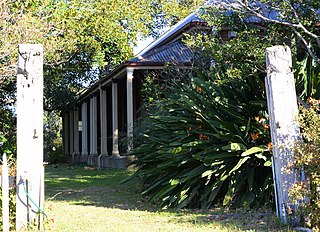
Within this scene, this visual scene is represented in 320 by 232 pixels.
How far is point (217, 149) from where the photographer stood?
8195mm

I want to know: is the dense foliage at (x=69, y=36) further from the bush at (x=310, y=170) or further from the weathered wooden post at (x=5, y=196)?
the bush at (x=310, y=170)

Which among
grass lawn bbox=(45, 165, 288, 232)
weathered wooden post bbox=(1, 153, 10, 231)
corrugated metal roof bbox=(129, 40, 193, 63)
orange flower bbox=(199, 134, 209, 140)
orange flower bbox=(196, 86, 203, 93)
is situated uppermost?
corrugated metal roof bbox=(129, 40, 193, 63)

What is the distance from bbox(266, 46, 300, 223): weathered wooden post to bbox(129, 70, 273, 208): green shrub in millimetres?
1151

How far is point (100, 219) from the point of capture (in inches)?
301

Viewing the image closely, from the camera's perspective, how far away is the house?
1838 cm

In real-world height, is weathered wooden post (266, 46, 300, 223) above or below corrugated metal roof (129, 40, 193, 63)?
below

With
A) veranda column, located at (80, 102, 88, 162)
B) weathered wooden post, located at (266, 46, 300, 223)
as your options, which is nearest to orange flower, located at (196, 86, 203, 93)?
weathered wooden post, located at (266, 46, 300, 223)

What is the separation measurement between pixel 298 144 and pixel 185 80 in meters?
8.75

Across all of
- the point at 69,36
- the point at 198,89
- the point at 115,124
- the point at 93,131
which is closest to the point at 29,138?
the point at 198,89

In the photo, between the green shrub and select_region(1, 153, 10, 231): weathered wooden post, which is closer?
select_region(1, 153, 10, 231): weathered wooden post

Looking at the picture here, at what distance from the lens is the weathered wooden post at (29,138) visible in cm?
657

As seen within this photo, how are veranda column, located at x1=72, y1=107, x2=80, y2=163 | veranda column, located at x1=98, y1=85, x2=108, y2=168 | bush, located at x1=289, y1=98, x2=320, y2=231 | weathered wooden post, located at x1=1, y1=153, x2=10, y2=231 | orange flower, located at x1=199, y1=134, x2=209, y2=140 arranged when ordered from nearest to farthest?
bush, located at x1=289, y1=98, x2=320, y2=231
weathered wooden post, located at x1=1, y1=153, x2=10, y2=231
orange flower, located at x1=199, y1=134, x2=209, y2=140
veranda column, located at x1=98, y1=85, x2=108, y2=168
veranda column, located at x1=72, y1=107, x2=80, y2=163

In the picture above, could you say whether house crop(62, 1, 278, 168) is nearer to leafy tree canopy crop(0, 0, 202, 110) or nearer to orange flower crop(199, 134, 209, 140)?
leafy tree canopy crop(0, 0, 202, 110)

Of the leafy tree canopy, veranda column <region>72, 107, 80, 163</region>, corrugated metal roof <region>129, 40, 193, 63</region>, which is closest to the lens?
the leafy tree canopy
